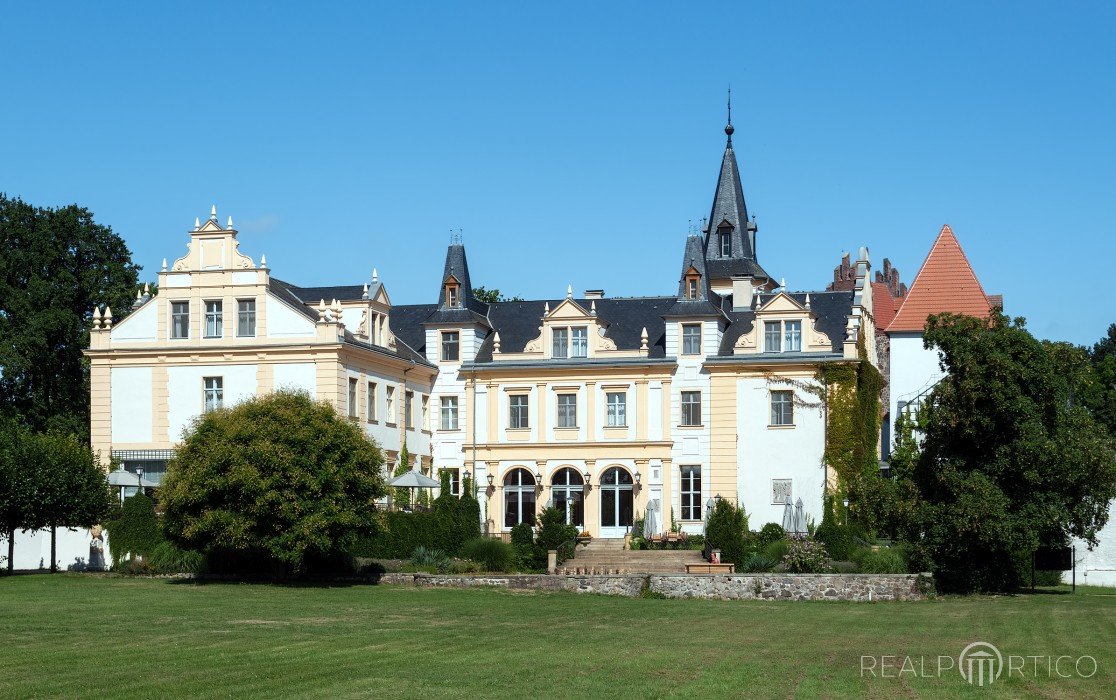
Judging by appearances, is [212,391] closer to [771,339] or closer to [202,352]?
[202,352]

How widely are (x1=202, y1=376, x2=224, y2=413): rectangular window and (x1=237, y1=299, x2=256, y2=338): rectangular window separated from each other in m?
1.71

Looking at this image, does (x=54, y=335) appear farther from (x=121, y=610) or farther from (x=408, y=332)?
(x=121, y=610)

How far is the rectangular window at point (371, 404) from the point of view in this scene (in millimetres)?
50562

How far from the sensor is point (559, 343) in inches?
2112

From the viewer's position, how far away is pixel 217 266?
49656 mm

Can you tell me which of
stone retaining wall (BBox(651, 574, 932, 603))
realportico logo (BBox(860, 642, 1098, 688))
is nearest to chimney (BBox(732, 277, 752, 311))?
stone retaining wall (BBox(651, 574, 932, 603))

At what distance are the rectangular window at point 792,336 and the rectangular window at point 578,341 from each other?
7000 mm

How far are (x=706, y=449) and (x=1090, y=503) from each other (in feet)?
54.7

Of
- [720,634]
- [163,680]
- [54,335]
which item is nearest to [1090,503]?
[720,634]

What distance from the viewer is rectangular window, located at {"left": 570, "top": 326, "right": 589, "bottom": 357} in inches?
2101

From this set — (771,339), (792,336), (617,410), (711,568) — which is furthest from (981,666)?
(617,410)

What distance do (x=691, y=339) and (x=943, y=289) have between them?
12716 mm

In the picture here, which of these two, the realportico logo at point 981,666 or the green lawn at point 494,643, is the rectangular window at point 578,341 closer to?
the green lawn at point 494,643

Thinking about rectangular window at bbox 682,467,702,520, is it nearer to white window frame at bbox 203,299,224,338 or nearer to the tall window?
the tall window
